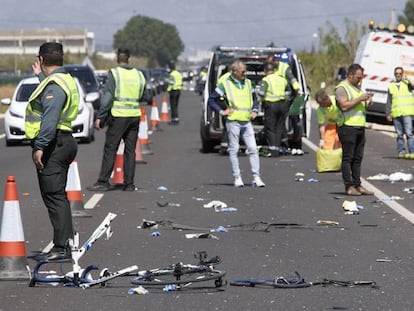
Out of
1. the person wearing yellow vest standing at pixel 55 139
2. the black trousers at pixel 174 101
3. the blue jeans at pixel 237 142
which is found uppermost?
the person wearing yellow vest standing at pixel 55 139

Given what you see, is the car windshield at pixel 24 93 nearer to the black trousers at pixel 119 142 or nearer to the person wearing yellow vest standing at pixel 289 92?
the person wearing yellow vest standing at pixel 289 92

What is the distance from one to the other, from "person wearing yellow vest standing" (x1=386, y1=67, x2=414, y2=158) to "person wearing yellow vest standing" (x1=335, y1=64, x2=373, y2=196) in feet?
23.6

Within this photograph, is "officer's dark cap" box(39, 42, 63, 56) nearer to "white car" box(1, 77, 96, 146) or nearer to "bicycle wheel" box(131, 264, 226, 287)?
"bicycle wheel" box(131, 264, 226, 287)

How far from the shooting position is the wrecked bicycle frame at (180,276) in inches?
363

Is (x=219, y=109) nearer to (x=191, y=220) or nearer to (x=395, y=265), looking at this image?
(x=191, y=220)

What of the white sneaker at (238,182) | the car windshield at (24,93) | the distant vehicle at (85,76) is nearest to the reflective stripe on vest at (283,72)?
the white sneaker at (238,182)

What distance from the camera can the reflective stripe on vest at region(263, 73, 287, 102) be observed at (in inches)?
907

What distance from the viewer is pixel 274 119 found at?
76.2 feet

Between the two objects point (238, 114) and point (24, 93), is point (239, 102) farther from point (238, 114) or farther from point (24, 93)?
point (24, 93)

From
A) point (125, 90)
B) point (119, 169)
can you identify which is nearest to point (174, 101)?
point (119, 169)

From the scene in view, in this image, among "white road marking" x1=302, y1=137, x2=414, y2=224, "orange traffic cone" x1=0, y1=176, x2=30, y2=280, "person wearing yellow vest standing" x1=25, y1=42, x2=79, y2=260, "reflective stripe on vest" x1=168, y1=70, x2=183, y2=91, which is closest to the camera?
"orange traffic cone" x1=0, y1=176, x2=30, y2=280

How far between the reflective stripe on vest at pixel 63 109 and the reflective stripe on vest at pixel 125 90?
6.35 metres

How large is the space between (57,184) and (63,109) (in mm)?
645

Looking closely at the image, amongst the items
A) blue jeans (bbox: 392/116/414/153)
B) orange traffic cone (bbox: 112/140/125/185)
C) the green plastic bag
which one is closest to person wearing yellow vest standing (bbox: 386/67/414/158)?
blue jeans (bbox: 392/116/414/153)
